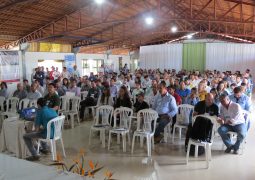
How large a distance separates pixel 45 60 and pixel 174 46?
26.5ft

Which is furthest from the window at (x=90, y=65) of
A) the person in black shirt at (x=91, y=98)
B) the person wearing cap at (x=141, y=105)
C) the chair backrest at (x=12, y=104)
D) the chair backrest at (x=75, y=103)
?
the person wearing cap at (x=141, y=105)

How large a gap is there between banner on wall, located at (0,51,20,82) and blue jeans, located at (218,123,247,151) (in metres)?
9.40

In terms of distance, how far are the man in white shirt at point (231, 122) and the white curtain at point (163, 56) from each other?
42.1 feet

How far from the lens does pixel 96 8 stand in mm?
10820

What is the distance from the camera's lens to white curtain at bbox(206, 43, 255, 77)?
1552cm

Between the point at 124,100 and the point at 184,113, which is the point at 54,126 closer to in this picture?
the point at 124,100

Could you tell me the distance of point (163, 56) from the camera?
57.6 ft

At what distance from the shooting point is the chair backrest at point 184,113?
534cm

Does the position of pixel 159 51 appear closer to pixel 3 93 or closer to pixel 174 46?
pixel 174 46

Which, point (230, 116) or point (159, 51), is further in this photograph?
point (159, 51)

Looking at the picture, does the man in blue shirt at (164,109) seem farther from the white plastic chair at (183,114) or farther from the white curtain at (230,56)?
the white curtain at (230,56)

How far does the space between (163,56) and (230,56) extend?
162 inches

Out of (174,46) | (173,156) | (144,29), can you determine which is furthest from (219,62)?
(173,156)

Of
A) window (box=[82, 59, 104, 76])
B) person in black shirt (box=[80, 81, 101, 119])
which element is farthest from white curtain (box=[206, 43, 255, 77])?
person in black shirt (box=[80, 81, 101, 119])
